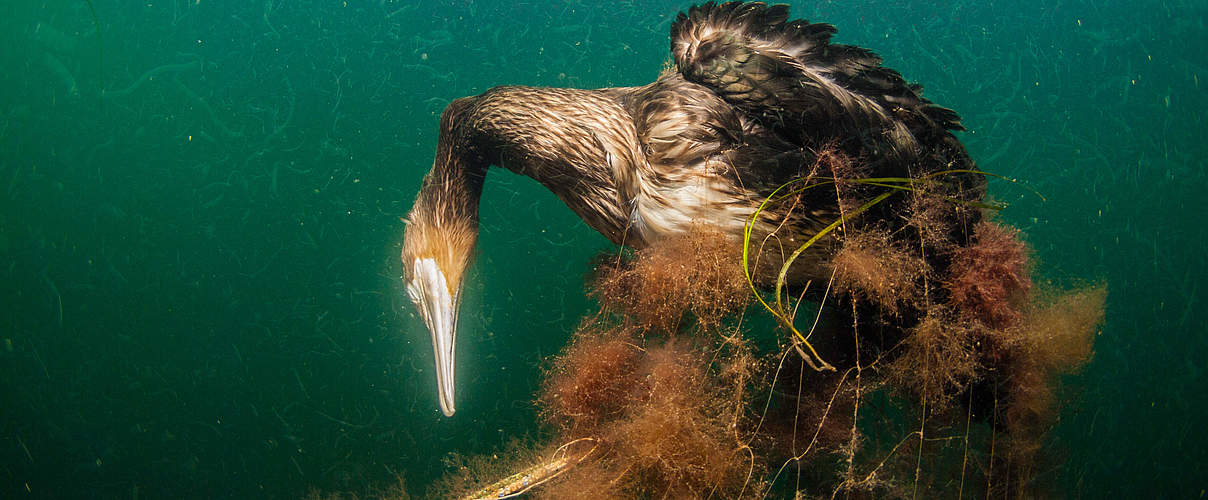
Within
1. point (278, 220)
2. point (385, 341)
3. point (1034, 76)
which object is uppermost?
point (1034, 76)

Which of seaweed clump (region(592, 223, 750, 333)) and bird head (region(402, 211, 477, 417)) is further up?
seaweed clump (region(592, 223, 750, 333))

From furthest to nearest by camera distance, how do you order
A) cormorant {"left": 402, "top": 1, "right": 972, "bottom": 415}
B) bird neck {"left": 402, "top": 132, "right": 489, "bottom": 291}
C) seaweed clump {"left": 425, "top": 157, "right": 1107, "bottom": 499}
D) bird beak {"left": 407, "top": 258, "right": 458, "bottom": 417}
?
bird neck {"left": 402, "top": 132, "right": 489, "bottom": 291}, bird beak {"left": 407, "top": 258, "right": 458, "bottom": 417}, cormorant {"left": 402, "top": 1, "right": 972, "bottom": 415}, seaweed clump {"left": 425, "top": 157, "right": 1107, "bottom": 499}

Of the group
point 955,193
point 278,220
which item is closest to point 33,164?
point 278,220

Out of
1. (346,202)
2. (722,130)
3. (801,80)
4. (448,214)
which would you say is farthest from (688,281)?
(346,202)

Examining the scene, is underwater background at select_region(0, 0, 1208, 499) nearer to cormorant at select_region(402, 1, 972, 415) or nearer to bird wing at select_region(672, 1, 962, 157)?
cormorant at select_region(402, 1, 972, 415)

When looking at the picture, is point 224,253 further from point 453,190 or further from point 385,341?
point 453,190

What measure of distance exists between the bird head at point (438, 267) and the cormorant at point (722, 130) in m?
0.02

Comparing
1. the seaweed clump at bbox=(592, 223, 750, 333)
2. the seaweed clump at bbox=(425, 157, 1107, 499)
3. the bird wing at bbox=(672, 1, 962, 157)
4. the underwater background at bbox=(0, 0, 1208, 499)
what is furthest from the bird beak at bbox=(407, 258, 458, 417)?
the bird wing at bbox=(672, 1, 962, 157)

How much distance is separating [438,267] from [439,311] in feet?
0.58

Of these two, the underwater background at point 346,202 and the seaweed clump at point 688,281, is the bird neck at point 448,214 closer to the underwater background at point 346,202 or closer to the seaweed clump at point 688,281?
the underwater background at point 346,202

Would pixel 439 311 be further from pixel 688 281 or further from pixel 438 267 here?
pixel 688 281

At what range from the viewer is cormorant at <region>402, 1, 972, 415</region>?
1602 millimetres

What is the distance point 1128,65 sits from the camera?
2.52 metres

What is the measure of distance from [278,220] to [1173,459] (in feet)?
15.3
